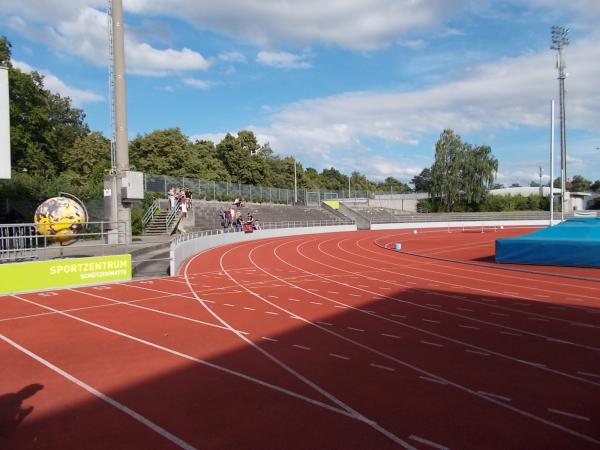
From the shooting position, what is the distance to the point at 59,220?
14.4 metres

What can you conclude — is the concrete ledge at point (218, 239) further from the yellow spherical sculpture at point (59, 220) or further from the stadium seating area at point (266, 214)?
the yellow spherical sculpture at point (59, 220)

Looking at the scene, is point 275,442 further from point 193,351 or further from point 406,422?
point 193,351

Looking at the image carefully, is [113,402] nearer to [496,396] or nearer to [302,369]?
[302,369]

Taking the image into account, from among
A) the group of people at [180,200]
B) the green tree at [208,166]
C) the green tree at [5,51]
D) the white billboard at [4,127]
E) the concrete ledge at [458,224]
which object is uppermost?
the green tree at [5,51]

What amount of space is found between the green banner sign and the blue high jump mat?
15.2 m

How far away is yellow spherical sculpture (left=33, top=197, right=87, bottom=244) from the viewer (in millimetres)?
14359

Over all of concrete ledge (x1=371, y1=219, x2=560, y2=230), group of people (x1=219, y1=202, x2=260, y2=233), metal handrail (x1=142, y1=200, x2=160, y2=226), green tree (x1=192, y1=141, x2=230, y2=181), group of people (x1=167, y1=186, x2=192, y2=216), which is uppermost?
green tree (x1=192, y1=141, x2=230, y2=181)

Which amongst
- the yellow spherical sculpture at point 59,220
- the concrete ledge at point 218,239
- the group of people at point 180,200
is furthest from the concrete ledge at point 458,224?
the yellow spherical sculpture at point 59,220

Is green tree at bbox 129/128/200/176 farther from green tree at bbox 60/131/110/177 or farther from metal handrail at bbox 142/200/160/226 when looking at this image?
metal handrail at bbox 142/200/160/226

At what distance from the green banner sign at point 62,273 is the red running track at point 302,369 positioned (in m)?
0.67

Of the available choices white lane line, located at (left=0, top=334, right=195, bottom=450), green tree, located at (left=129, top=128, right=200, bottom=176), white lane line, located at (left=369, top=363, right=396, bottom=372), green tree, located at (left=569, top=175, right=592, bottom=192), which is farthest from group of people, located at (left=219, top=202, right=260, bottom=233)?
green tree, located at (left=569, top=175, right=592, bottom=192)

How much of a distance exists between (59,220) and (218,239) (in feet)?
55.3

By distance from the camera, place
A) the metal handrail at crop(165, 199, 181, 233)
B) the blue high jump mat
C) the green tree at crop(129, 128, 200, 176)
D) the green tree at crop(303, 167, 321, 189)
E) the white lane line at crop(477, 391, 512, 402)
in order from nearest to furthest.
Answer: the white lane line at crop(477, 391, 512, 402), the blue high jump mat, the metal handrail at crop(165, 199, 181, 233), the green tree at crop(129, 128, 200, 176), the green tree at crop(303, 167, 321, 189)

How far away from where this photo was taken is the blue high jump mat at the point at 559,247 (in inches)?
704
